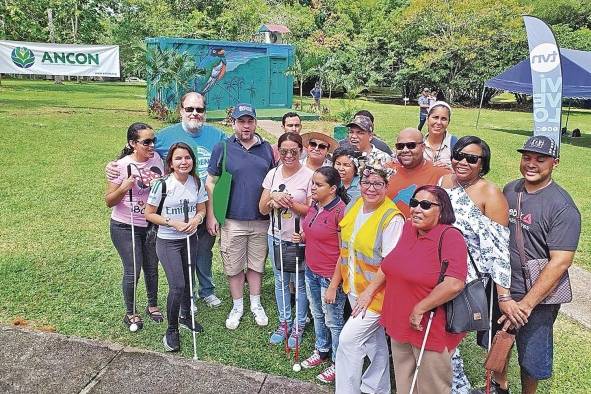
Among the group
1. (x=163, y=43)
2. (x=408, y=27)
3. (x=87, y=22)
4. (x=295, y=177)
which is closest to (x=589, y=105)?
(x=408, y=27)

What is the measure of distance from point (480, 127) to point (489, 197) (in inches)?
778

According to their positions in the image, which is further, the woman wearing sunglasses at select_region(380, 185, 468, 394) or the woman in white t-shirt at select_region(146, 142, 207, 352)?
the woman in white t-shirt at select_region(146, 142, 207, 352)

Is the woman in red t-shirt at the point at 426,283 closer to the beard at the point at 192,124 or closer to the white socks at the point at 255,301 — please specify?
the white socks at the point at 255,301

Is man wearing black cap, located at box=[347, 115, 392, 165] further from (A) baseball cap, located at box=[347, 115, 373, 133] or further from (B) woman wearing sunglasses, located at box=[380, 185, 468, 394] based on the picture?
(B) woman wearing sunglasses, located at box=[380, 185, 468, 394]

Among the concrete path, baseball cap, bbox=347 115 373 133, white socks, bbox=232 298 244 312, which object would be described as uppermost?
baseball cap, bbox=347 115 373 133

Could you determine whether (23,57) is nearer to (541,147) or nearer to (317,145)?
(317,145)

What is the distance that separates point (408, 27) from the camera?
3334 centimetres

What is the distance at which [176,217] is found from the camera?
12.2 ft

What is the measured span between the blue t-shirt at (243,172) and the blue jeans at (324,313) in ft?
2.55

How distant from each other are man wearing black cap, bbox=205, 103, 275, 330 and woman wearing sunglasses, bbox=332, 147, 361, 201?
0.76 m

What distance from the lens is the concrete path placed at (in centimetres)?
333

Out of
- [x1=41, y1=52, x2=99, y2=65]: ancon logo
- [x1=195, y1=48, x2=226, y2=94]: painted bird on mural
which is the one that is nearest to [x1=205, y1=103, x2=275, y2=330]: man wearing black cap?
[x1=195, y1=48, x2=226, y2=94]: painted bird on mural

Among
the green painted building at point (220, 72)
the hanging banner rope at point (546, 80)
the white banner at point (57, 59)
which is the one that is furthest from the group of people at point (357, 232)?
the white banner at point (57, 59)

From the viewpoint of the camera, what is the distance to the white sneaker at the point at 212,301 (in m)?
4.68
